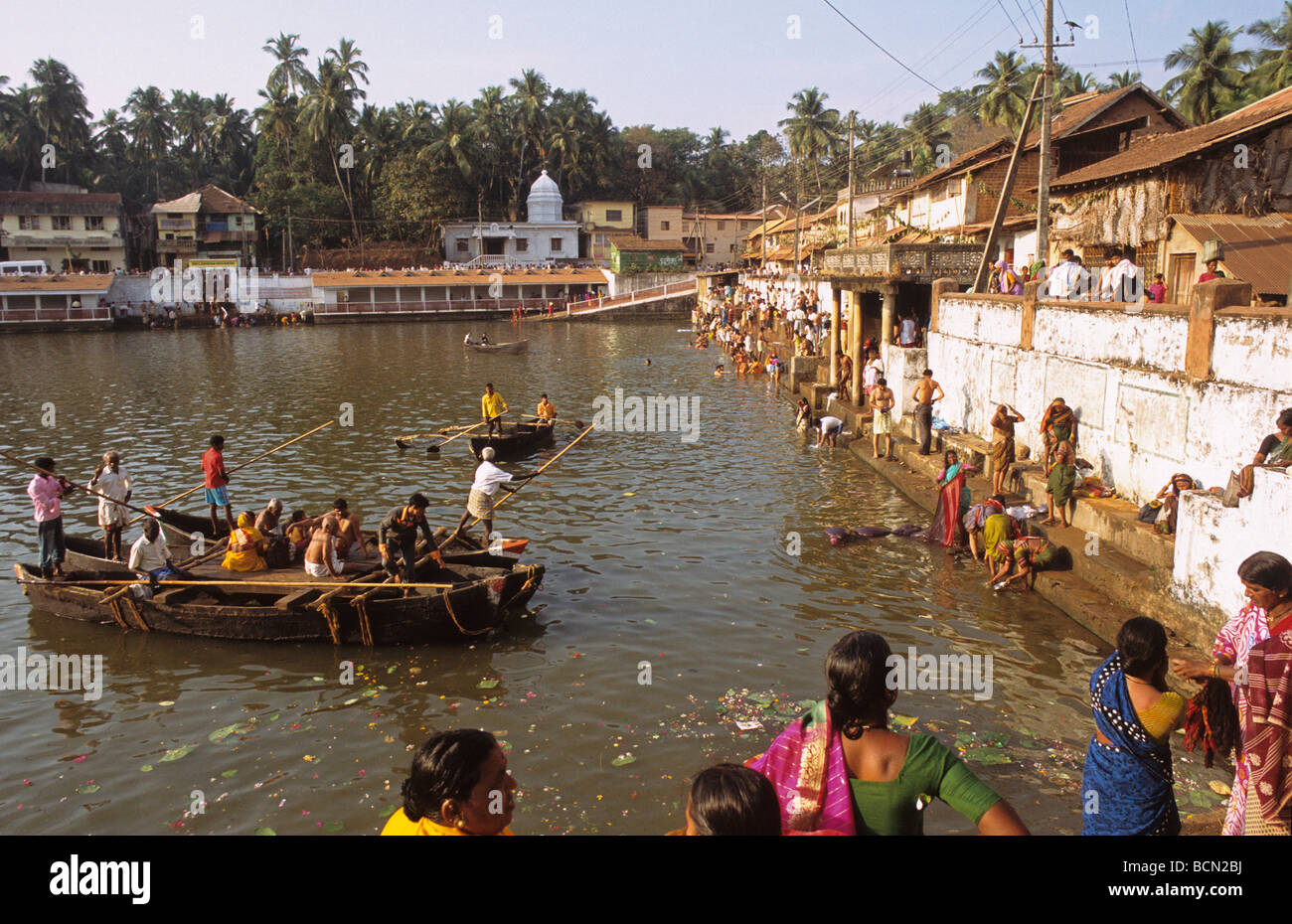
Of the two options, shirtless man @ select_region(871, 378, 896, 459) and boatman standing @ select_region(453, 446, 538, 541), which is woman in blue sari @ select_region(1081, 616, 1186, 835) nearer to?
boatman standing @ select_region(453, 446, 538, 541)

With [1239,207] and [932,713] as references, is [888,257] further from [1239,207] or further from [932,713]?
[932,713]

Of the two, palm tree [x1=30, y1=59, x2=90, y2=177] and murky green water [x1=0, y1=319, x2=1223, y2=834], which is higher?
palm tree [x1=30, y1=59, x2=90, y2=177]

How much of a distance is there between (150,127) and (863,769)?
97413mm

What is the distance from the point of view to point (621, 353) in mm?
45688

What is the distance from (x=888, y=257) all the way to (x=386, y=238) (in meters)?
62.8

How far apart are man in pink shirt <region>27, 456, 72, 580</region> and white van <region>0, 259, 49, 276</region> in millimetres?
61481

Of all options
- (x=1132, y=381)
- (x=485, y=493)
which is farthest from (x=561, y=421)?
(x=1132, y=381)

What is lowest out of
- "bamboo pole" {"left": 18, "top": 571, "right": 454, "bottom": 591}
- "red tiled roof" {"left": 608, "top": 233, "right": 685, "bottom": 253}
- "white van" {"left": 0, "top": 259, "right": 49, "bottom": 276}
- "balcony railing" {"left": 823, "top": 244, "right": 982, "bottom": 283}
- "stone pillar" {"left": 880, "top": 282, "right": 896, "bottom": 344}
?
"bamboo pole" {"left": 18, "top": 571, "right": 454, "bottom": 591}

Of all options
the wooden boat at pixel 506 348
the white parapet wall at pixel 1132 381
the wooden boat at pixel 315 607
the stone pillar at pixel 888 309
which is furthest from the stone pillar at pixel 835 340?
the wooden boat at pixel 506 348

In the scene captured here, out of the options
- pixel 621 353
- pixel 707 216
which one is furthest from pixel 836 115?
pixel 621 353

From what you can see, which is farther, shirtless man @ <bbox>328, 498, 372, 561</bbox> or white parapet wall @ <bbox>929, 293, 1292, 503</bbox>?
shirtless man @ <bbox>328, 498, 372, 561</bbox>

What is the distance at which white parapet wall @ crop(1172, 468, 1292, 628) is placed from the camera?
8.39 m

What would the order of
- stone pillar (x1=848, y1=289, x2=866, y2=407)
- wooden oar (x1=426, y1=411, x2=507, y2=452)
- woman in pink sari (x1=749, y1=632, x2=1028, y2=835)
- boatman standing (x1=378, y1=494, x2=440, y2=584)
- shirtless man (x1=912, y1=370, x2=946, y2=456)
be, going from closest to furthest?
woman in pink sari (x1=749, y1=632, x2=1028, y2=835) → boatman standing (x1=378, y1=494, x2=440, y2=584) → shirtless man (x1=912, y1=370, x2=946, y2=456) → wooden oar (x1=426, y1=411, x2=507, y2=452) → stone pillar (x1=848, y1=289, x2=866, y2=407)

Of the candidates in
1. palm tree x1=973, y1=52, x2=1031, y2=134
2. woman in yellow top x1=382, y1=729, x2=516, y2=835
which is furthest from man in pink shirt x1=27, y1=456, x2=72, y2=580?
palm tree x1=973, y1=52, x2=1031, y2=134
